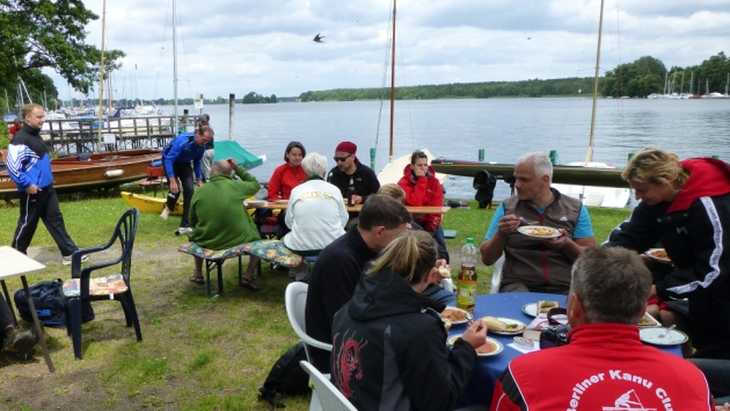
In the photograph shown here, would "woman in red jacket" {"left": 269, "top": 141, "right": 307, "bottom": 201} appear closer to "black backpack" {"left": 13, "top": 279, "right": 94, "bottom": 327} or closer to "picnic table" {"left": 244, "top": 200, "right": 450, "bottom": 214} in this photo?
"picnic table" {"left": 244, "top": 200, "right": 450, "bottom": 214}

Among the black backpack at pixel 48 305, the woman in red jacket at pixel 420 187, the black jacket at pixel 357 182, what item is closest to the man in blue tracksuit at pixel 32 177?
the black backpack at pixel 48 305

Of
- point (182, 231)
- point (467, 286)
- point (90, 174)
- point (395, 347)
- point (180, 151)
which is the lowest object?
Answer: point (182, 231)

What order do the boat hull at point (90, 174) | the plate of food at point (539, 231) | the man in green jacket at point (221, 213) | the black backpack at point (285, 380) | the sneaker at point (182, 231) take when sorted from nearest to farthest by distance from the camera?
the plate of food at point (539, 231)
the black backpack at point (285, 380)
the man in green jacket at point (221, 213)
the sneaker at point (182, 231)
the boat hull at point (90, 174)

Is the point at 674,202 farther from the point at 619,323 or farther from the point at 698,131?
the point at 698,131

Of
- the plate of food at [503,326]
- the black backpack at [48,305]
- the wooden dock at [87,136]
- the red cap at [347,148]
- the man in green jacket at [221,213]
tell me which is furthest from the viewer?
the wooden dock at [87,136]

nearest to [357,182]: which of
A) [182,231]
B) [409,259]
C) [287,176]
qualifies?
[287,176]

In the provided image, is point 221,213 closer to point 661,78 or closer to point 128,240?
point 128,240

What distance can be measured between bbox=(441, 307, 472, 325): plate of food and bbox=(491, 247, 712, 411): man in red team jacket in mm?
874

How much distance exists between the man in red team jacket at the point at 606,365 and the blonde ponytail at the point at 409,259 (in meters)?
0.46

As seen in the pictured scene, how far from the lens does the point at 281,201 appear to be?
19.3ft

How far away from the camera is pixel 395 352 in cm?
174

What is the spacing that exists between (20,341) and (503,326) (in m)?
3.18

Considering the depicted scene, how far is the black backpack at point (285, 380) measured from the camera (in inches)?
130

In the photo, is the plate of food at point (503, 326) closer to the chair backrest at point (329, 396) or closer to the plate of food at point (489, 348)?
the plate of food at point (489, 348)
